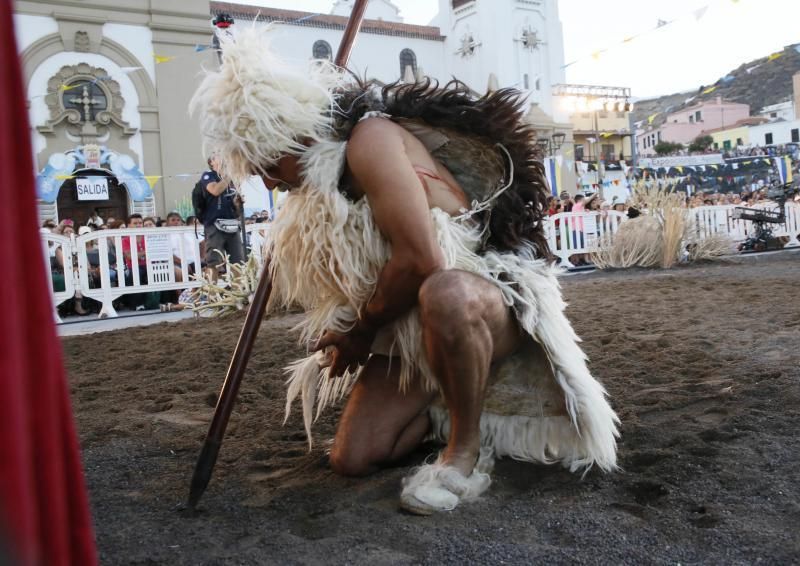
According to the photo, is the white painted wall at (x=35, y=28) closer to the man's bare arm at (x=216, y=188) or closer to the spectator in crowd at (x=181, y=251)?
the spectator in crowd at (x=181, y=251)

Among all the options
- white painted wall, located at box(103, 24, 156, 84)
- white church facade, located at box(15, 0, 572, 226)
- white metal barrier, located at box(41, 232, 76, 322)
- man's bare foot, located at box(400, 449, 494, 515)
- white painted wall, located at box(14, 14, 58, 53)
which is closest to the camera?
man's bare foot, located at box(400, 449, 494, 515)

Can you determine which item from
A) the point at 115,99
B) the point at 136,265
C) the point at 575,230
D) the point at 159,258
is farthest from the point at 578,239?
the point at 115,99

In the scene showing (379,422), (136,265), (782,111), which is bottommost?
(379,422)

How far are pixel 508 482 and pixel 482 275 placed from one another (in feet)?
1.95

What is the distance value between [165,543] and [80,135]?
18080mm

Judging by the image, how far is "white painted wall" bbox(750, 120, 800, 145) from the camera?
5262 centimetres

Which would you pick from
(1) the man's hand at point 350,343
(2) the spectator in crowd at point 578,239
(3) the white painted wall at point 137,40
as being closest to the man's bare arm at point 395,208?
(1) the man's hand at point 350,343

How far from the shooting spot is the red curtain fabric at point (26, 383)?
0.55 meters

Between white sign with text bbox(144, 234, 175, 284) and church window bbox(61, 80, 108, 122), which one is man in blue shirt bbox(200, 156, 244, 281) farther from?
church window bbox(61, 80, 108, 122)

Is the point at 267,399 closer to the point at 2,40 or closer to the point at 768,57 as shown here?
the point at 2,40

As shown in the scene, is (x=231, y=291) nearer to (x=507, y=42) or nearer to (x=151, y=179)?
(x=151, y=179)

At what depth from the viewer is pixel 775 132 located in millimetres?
53438

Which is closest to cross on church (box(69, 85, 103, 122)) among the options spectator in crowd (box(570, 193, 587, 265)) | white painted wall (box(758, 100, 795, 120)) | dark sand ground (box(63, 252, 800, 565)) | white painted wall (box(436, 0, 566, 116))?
spectator in crowd (box(570, 193, 587, 265))

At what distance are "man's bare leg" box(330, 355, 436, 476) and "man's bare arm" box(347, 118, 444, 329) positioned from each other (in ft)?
0.99
